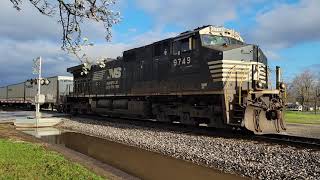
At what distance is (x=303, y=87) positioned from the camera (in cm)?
7438

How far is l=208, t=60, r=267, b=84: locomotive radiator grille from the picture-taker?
1598cm

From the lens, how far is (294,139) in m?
14.8

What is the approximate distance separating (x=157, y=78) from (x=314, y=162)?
11480mm

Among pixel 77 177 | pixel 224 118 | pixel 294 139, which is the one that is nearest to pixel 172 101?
pixel 224 118

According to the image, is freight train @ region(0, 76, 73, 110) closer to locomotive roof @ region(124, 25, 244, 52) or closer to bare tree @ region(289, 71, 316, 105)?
locomotive roof @ region(124, 25, 244, 52)

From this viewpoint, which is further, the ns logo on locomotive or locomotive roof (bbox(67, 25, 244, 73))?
locomotive roof (bbox(67, 25, 244, 73))

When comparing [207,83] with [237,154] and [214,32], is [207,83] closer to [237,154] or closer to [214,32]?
[214,32]

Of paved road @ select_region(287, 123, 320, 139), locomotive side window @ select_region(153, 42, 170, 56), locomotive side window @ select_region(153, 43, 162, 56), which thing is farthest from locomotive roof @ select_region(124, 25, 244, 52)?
paved road @ select_region(287, 123, 320, 139)

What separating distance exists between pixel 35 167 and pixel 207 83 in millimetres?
9143

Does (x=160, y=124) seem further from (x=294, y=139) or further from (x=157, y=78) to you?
(x=294, y=139)

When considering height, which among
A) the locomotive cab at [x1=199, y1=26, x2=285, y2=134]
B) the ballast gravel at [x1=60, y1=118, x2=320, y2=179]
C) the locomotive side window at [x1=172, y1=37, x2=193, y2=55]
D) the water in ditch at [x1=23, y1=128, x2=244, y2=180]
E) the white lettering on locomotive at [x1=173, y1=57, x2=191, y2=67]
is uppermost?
the locomotive side window at [x1=172, y1=37, x2=193, y2=55]

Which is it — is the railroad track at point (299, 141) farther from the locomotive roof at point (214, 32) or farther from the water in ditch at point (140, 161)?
the locomotive roof at point (214, 32)

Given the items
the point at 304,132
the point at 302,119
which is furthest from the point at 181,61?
the point at 302,119

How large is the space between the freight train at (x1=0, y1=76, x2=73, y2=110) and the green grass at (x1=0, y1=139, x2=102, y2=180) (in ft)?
78.9
